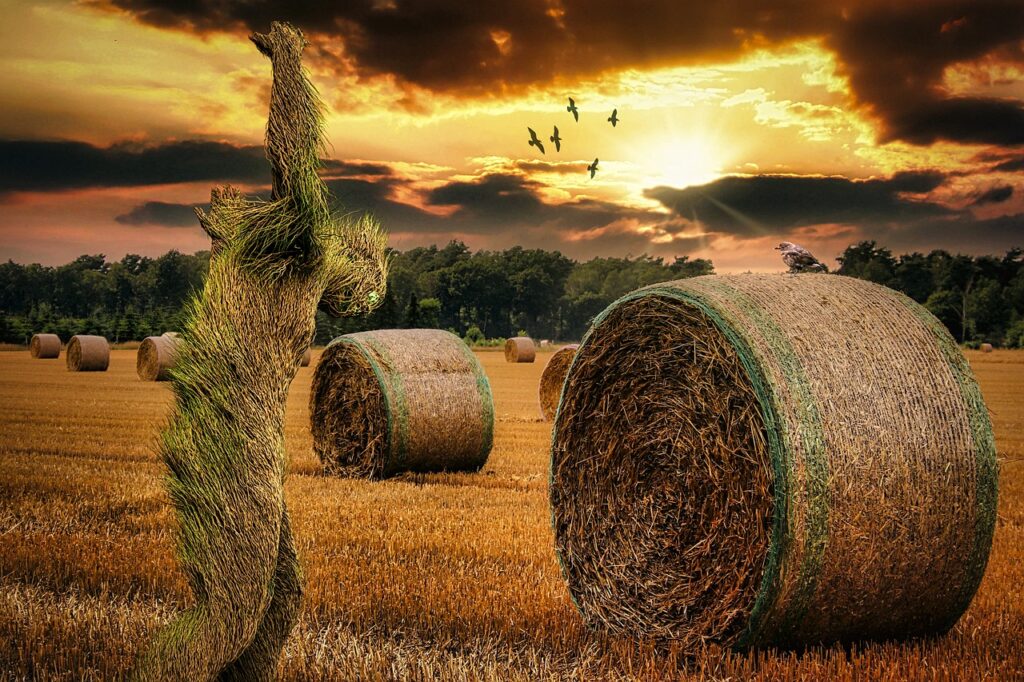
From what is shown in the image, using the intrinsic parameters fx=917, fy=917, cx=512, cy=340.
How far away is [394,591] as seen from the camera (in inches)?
266

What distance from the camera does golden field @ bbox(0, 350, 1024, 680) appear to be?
5293 mm

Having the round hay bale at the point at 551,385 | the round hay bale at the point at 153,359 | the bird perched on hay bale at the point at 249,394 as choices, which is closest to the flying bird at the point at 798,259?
the bird perched on hay bale at the point at 249,394

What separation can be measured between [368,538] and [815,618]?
4.46 m

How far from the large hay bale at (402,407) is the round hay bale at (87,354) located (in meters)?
25.1

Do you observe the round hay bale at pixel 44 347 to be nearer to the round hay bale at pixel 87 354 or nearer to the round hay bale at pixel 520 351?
the round hay bale at pixel 87 354

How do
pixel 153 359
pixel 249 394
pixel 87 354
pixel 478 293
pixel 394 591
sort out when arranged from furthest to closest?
pixel 478 293 < pixel 87 354 < pixel 153 359 < pixel 394 591 < pixel 249 394

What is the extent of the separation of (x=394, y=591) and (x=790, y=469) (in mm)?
3149

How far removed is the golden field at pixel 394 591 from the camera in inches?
208

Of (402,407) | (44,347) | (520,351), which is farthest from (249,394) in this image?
(44,347)

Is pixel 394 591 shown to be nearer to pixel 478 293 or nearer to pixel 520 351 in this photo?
pixel 520 351

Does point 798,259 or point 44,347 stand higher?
point 798,259

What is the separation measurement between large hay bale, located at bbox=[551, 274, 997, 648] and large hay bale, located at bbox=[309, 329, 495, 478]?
239 inches

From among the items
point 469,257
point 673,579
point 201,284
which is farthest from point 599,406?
point 469,257

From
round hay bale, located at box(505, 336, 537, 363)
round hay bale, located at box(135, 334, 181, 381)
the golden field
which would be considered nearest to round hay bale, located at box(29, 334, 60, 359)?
round hay bale, located at box(135, 334, 181, 381)
